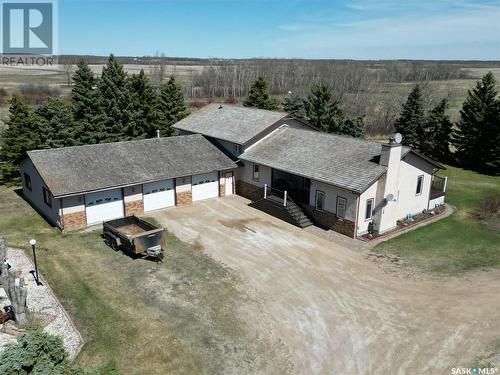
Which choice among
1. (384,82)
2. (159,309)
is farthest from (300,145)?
(384,82)

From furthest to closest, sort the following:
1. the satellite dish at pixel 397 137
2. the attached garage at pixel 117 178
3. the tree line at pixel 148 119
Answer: the tree line at pixel 148 119 → the attached garage at pixel 117 178 → the satellite dish at pixel 397 137

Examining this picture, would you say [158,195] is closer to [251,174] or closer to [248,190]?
[248,190]

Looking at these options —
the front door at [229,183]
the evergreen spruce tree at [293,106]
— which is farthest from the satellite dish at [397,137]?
the evergreen spruce tree at [293,106]

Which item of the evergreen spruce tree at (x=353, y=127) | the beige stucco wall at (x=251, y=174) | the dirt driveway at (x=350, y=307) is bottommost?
the dirt driveway at (x=350, y=307)

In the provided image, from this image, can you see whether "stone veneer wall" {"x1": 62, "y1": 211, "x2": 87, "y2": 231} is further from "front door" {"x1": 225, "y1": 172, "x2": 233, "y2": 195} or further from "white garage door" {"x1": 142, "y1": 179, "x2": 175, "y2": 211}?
"front door" {"x1": 225, "y1": 172, "x2": 233, "y2": 195}

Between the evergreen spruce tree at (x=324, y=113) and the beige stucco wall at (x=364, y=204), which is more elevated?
the evergreen spruce tree at (x=324, y=113)

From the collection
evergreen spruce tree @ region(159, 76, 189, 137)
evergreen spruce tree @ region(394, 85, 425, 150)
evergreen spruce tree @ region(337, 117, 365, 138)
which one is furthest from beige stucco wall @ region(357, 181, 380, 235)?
evergreen spruce tree @ region(159, 76, 189, 137)

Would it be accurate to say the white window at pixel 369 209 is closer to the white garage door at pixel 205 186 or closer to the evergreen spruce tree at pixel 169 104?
the white garage door at pixel 205 186
